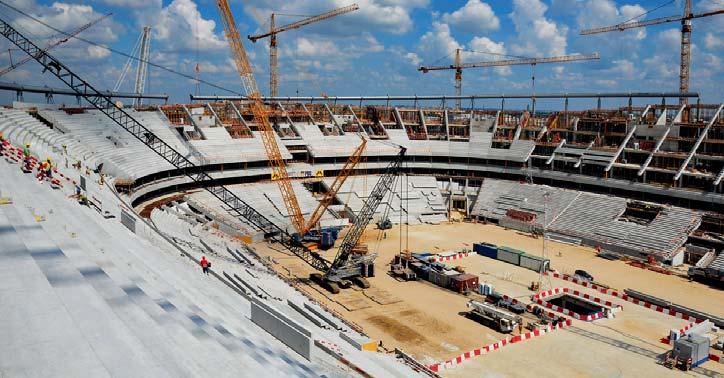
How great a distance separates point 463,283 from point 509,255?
12.8 meters

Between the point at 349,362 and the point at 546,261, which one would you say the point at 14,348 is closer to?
the point at 349,362

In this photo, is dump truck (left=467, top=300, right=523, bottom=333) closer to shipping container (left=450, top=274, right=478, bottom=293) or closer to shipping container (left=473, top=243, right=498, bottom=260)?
shipping container (left=450, top=274, right=478, bottom=293)

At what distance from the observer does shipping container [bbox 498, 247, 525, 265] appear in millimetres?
59000

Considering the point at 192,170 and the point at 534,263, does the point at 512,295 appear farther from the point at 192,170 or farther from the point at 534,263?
the point at 192,170

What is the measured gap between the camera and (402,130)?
347 feet

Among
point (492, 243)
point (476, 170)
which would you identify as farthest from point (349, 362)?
point (476, 170)

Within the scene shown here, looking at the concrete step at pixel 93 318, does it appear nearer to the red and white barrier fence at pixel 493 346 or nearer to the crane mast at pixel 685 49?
the red and white barrier fence at pixel 493 346

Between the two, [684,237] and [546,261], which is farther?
[684,237]

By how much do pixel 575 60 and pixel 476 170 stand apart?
69511 mm

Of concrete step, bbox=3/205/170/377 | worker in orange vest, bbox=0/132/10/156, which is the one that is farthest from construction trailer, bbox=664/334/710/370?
worker in orange vest, bbox=0/132/10/156

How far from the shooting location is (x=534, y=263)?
5706cm

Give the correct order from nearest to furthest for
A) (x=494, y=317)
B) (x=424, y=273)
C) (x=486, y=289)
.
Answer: (x=494, y=317) < (x=486, y=289) < (x=424, y=273)

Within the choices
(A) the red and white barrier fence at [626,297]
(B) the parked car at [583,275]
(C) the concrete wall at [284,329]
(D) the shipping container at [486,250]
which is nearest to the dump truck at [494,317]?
(A) the red and white barrier fence at [626,297]

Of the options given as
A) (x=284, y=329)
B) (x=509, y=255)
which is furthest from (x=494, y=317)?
(x=284, y=329)
